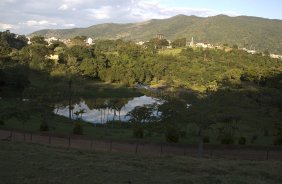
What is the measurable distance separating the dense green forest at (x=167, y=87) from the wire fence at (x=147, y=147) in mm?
2329

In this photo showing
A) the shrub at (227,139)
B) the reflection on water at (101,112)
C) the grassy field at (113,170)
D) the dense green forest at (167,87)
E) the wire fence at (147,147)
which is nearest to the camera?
the grassy field at (113,170)

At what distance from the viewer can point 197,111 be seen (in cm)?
3094

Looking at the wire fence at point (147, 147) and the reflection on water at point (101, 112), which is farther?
the reflection on water at point (101, 112)

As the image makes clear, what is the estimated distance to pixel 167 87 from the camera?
7769cm

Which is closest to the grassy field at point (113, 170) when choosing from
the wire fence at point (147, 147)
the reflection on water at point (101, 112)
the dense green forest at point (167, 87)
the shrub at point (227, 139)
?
the wire fence at point (147, 147)

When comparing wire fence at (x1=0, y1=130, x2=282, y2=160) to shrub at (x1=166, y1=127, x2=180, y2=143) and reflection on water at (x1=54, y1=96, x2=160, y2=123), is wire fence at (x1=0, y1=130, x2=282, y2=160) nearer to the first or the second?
shrub at (x1=166, y1=127, x2=180, y2=143)

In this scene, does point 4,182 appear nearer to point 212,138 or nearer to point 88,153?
point 88,153

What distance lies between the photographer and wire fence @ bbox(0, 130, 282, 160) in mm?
27141

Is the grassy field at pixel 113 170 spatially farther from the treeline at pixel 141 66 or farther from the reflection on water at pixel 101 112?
the treeline at pixel 141 66

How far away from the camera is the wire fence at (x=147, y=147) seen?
2714 centimetres

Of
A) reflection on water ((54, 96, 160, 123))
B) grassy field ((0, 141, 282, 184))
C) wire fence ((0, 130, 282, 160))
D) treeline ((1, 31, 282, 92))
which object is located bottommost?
reflection on water ((54, 96, 160, 123))

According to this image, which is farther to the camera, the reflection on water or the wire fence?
the reflection on water

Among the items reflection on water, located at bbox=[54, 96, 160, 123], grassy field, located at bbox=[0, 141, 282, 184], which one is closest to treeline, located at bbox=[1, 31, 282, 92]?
reflection on water, located at bbox=[54, 96, 160, 123]

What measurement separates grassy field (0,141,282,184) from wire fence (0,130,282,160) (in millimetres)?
7362
